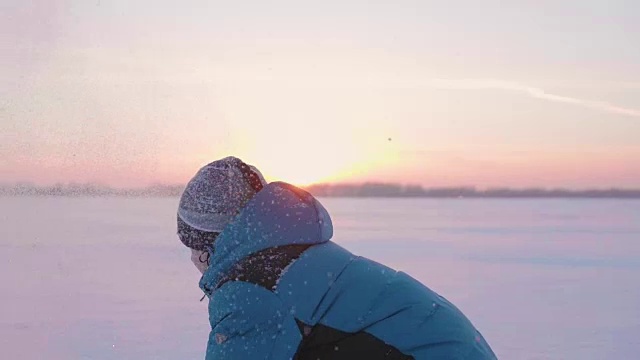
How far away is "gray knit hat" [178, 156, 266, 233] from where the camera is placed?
1.71 m

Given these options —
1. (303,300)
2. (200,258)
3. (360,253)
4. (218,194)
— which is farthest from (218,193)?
(360,253)

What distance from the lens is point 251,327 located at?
1552 millimetres

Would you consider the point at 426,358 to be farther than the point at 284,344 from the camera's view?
Yes

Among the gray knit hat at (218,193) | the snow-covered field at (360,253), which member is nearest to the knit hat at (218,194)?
the gray knit hat at (218,193)

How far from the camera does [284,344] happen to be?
5.12ft

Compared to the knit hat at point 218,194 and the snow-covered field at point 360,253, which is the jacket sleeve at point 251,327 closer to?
the knit hat at point 218,194

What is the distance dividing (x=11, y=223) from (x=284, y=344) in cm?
1450

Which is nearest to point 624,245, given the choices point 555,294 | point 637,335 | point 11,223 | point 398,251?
point 398,251

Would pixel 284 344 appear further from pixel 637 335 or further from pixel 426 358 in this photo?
pixel 637 335

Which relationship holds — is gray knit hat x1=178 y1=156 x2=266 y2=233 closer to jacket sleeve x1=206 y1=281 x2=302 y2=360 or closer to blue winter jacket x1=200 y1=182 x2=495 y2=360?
blue winter jacket x1=200 y1=182 x2=495 y2=360

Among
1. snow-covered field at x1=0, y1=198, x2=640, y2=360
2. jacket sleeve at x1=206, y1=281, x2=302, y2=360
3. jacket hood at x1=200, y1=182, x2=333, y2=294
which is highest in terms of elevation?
jacket hood at x1=200, y1=182, x2=333, y2=294

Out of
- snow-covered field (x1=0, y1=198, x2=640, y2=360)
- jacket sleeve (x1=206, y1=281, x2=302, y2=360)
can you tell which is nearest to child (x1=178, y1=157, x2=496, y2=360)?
jacket sleeve (x1=206, y1=281, x2=302, y2=360)

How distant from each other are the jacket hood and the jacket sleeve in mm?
58

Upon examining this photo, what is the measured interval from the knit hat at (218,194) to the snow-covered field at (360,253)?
129 inches
